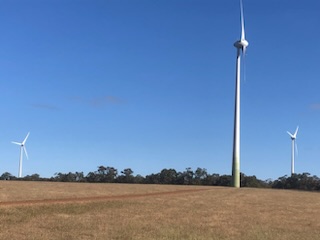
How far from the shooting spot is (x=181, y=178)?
14312 cm

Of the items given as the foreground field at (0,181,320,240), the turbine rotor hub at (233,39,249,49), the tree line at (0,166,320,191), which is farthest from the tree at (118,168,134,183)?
the foreground field at (0,181,320,240)

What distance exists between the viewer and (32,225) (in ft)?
86.0

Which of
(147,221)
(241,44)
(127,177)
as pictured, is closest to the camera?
(147,221)

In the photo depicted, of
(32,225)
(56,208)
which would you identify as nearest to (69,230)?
(32,225)

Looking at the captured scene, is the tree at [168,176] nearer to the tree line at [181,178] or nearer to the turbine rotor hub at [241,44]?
the tree line at [181,178]

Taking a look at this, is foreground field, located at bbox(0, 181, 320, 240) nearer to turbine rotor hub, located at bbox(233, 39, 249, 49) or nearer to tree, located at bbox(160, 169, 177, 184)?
turbine rotor hub, located at bbox(233, 39, 249, 49)

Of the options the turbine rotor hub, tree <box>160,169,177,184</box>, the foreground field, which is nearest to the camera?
the foreground field

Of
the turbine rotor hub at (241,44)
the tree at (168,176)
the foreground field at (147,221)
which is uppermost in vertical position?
the turbine rotor hub at (241,44)

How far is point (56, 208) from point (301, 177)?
10555 centimetres

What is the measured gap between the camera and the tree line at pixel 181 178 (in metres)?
125

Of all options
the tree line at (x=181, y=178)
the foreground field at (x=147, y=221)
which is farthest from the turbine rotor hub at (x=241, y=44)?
the foreground field at (x=147, y=221)

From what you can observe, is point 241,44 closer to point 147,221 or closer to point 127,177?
point 127,177

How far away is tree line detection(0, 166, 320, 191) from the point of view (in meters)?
125

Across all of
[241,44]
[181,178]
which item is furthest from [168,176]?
[241,44]
